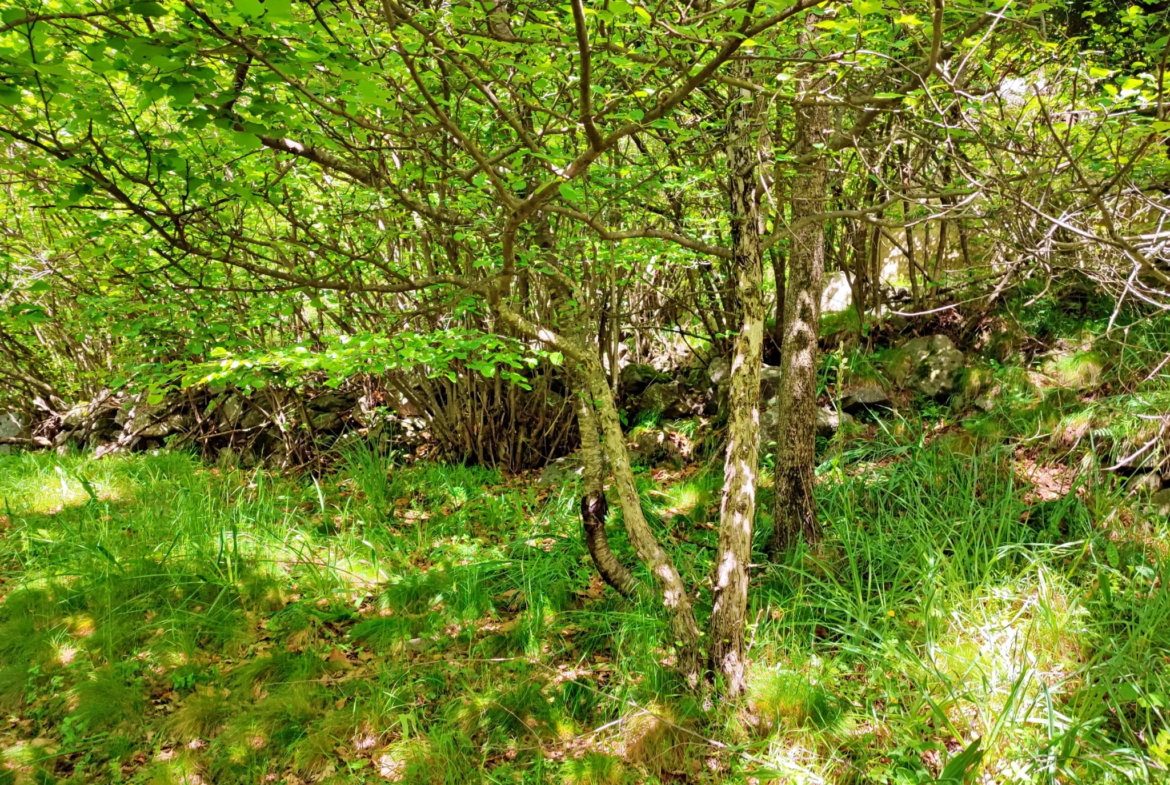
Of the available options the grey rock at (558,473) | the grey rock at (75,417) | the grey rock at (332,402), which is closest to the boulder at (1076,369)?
the grey rock at (558,473)

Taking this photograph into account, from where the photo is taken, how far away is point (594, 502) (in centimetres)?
292

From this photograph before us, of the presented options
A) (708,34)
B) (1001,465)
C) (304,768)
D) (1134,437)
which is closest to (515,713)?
(304,768)

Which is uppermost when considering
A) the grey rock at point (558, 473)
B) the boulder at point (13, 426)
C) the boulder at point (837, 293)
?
Answer: the boulder at point (837, 293)

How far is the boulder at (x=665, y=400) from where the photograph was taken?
5473 mm

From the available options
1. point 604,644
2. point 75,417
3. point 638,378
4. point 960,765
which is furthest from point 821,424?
point 75,417

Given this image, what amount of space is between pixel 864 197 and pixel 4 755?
6091 mm

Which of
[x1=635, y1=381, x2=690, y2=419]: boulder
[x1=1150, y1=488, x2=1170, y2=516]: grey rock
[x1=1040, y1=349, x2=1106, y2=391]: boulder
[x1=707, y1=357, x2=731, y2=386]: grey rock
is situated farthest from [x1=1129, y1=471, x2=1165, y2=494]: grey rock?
[x1=635, y1=381, x2=690, y2=419]: boulder

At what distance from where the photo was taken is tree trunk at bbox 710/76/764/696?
2.49m

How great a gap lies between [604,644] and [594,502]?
705mm

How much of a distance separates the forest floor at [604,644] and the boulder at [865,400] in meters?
0.48

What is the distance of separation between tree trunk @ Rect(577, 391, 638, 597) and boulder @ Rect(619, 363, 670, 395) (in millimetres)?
2805

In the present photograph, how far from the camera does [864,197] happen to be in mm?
4887

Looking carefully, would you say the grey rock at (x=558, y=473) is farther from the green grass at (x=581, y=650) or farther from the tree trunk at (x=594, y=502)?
the tree trunk at (x=594, y=502)

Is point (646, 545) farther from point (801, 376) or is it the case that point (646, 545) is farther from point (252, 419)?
point (252, 419)
